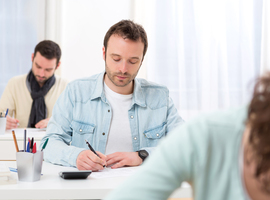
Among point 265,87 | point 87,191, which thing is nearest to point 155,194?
point 265,87

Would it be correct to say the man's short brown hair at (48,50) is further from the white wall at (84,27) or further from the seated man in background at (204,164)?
the seated man in background at (204,164)

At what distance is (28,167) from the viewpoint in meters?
1.24

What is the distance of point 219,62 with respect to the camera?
407cm

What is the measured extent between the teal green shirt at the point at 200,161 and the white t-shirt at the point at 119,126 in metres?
1.24

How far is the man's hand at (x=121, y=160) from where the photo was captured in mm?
1513

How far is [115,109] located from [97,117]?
4.0 inches

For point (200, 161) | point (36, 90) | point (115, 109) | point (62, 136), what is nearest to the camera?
point (200, 161)

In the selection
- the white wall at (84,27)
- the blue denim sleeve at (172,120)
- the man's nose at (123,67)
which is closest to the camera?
the man's nose at (123,67)

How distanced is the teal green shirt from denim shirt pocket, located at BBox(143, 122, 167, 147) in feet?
4.19

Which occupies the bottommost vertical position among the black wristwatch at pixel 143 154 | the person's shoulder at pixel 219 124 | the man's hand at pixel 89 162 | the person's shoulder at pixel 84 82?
the black wristwatch at pixel 143 154

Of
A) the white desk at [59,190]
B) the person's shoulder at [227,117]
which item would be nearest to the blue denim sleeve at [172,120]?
the white desk at [59,190]

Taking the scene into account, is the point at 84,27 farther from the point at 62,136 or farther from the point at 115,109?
the point at 62,136

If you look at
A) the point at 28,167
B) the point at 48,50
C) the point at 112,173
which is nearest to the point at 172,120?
the point at 112,173

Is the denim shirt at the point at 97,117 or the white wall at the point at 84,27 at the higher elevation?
the white wall at the point at 84,27
